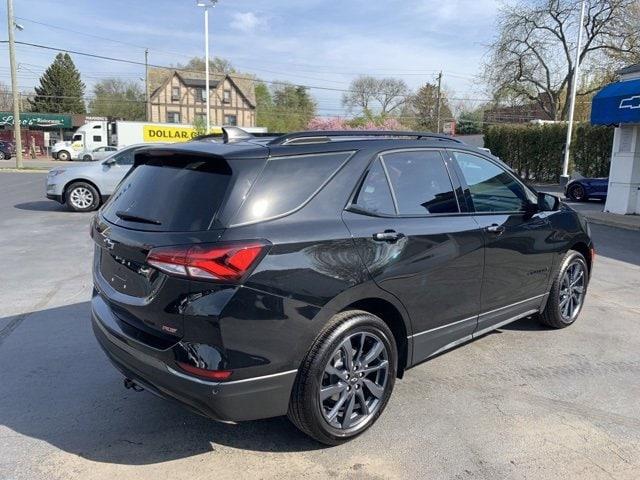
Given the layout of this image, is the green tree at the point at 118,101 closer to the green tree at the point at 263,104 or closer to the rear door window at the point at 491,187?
the green tree at the point at 263,104

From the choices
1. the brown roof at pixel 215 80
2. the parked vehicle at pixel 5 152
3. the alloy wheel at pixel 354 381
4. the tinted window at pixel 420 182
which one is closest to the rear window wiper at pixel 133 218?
the alloy wheel at pixel 354 381

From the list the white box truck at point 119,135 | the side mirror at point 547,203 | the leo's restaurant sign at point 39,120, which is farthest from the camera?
the leo's restaurant sign at point 39,120

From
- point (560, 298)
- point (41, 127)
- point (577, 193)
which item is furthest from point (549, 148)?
point (41, 127)

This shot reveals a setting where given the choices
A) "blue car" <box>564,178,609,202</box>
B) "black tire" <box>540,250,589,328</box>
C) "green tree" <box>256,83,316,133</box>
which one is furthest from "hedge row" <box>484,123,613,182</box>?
"green tree" <box>256,83,316,133</box>

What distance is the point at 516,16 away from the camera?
3706 cm

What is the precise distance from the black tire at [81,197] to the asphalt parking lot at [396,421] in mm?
7934

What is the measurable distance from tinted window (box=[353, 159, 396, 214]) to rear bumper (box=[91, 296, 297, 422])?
1.08 m

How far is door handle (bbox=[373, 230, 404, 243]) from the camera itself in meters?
3.15

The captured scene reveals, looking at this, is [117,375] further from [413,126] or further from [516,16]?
[413,126]

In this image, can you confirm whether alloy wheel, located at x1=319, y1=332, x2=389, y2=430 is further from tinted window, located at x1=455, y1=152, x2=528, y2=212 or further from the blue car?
the blue car

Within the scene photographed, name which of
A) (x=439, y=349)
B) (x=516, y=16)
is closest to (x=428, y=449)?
(x=439, y=349)

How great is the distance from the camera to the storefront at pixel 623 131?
41.9 feet

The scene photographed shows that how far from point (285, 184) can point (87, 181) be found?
1115 cm

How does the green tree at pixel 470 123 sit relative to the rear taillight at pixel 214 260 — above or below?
above
